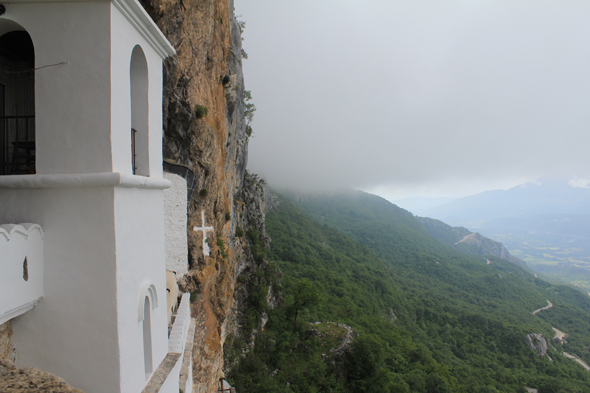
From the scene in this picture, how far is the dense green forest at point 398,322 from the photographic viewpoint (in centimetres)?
2373

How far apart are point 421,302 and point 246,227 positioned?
2060 inches

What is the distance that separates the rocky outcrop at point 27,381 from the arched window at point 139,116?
307 cm

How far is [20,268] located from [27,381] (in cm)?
141

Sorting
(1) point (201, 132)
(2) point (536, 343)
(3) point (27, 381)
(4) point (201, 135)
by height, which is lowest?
(2) point (536, 343)

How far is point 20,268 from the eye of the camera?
3.22 meters

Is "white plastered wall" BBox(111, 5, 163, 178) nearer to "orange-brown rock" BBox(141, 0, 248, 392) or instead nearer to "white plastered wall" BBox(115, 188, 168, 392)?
"white plastered wall" BBox(115, 188, 168, 392)

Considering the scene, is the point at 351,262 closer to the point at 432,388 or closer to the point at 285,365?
the point at 432,388

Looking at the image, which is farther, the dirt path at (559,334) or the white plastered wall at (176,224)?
the dirt path at (559,334)

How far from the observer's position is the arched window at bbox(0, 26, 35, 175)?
14.4ft

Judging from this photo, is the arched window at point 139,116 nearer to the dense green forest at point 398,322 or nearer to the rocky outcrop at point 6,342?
the rocky outcrop at point 6,342

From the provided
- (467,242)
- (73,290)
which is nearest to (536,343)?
(73,290)

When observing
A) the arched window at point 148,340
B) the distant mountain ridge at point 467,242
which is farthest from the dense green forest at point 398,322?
the distant mountain ridge at point 467,242

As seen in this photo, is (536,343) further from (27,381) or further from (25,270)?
(25,270)

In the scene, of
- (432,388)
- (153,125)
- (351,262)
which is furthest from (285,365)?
Answer: (351,262)
